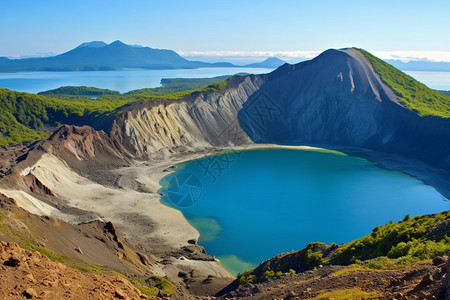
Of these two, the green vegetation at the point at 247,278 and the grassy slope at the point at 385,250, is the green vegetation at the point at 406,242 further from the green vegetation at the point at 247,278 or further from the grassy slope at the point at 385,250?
the green vegetation at the point at 247,278

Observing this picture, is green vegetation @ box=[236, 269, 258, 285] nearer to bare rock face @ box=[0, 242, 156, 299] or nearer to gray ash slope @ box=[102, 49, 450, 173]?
bare rock face @ box=[0, 242, 156, 299]

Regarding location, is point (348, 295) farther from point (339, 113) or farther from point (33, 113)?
point (33, 113)

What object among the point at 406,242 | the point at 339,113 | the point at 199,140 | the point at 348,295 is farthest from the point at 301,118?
the point at 348,295

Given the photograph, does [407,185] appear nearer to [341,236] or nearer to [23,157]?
[341,236]

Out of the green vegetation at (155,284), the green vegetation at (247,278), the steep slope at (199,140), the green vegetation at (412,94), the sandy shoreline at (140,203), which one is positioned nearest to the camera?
the green vegetation at (155,284)

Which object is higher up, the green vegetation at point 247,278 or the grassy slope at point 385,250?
the grassy slope at point 385,250

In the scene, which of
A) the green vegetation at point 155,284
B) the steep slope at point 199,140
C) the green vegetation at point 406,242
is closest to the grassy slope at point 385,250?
the green vegetation at point 406,242
